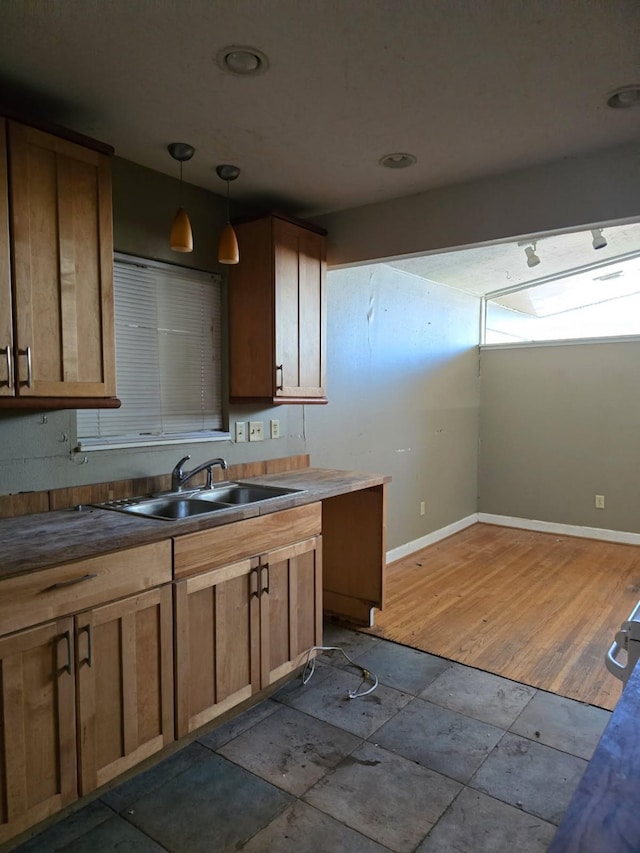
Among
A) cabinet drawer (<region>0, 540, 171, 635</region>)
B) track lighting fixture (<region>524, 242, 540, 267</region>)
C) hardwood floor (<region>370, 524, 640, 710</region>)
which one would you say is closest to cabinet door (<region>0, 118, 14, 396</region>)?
cabinet drawer (<region>0, 540, 171, 635</region>)

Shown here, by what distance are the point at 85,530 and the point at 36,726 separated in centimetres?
58

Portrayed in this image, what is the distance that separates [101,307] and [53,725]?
4.52 ft

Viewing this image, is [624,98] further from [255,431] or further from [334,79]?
[255,431]

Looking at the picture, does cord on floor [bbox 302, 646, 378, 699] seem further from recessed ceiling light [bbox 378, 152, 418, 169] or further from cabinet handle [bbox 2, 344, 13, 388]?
recessed ceiling light [bbox 378, 152, 418, 169]

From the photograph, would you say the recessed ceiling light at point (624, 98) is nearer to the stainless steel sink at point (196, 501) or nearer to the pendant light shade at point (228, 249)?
the pendant light shade at point (228, 249)

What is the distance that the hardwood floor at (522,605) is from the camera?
109 inches

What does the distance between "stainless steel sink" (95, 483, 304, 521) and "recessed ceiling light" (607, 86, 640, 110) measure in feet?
6.40

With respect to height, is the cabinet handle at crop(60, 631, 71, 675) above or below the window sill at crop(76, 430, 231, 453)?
below

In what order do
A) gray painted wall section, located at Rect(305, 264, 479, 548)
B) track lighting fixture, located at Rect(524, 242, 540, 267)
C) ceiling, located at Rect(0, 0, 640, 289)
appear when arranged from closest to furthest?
1. ceiling, located at Rect(0, 0, 640, 289)
2. gray painted wall section, located at Rect(305, 264, 479, 548)
3. track lighting fixture, located at Rect(524, 242, 540, 267)

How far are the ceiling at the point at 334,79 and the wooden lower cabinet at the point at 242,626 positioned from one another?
171cm

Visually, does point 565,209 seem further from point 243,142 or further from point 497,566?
point 497,566

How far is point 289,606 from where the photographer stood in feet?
8.10

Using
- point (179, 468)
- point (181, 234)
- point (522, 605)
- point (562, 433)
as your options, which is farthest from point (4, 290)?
point (562, 433)

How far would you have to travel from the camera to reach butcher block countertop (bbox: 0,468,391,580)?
1.59 meters
